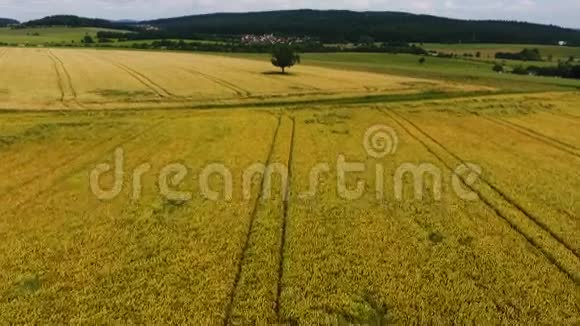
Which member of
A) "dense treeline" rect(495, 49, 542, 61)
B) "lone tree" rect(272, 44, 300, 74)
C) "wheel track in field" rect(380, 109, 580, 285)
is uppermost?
"lone tree" rect(272, 44, 300, 74)

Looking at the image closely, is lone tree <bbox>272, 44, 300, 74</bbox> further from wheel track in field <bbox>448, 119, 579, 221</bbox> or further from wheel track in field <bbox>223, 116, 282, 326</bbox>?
wheel track in field <bbox>223, 116, 282, 326</bbox>

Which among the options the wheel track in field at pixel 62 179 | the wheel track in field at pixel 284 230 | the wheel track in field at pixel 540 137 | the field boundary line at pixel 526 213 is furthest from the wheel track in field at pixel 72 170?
the wheel track in field at pixel 540 137

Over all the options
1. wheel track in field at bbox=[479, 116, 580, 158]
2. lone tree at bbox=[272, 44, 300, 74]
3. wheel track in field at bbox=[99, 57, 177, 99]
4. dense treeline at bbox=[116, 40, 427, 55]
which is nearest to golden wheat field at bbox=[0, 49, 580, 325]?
wheel track in field at bbox=[479, 116, 580, 158]

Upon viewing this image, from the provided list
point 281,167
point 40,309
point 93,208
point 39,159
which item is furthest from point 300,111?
point 40,309

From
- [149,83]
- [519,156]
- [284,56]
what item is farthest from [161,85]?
[519,156]

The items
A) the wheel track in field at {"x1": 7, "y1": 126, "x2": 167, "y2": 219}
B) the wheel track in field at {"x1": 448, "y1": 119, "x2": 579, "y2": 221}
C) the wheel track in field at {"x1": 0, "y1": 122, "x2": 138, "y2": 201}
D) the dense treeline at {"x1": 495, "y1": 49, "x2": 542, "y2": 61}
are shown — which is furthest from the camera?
the dense treeline at {"x1": 495, "y1": 49, "x2": 542, "y2": 61}
